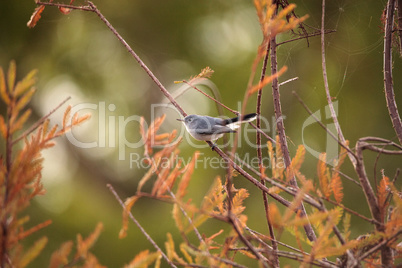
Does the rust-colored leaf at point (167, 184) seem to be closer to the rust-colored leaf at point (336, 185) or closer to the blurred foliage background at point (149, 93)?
the rust-colored leaf at point (336, 185)

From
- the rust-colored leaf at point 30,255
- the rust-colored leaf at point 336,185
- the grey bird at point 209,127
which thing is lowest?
the rust-colored leaf at point 336,185

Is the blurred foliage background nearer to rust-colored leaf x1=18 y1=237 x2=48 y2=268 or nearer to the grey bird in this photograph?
the grey bird

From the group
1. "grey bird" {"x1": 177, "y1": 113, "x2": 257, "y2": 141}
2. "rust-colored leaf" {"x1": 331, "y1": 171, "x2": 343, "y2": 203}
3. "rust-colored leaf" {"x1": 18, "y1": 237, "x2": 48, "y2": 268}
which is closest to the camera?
"rust-colored leaf" {"x1": 18, "y1": 237, "x2": 48, "y2": 268}

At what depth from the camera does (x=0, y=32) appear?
4055mm

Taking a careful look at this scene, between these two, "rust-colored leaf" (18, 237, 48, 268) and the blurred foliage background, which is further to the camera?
the blurred foliage background

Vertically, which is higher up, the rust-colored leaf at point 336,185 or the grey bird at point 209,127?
the grey bird at point 209,127

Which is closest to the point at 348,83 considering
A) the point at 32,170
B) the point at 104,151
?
the point at 104,151

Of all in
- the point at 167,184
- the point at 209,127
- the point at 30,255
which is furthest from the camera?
the point at 209,127

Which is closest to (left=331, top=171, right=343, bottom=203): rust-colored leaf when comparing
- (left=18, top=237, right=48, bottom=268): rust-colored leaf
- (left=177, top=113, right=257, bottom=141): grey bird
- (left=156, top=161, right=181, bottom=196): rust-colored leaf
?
(left=156, top=161, right=181, bottom=196): rust-colored leaf

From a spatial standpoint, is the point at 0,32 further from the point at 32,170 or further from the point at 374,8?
the point at 32,170

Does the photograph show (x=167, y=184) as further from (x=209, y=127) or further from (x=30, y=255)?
(x=209, y=127)

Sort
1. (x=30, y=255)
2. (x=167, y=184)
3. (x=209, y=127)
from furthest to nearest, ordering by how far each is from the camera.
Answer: (x=209, y=127), (x=167, y=184), (x=30, y=255)

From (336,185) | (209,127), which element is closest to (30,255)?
(336,185)

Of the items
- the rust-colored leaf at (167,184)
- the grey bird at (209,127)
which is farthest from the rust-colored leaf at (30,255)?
the grey bird at (209,127)
